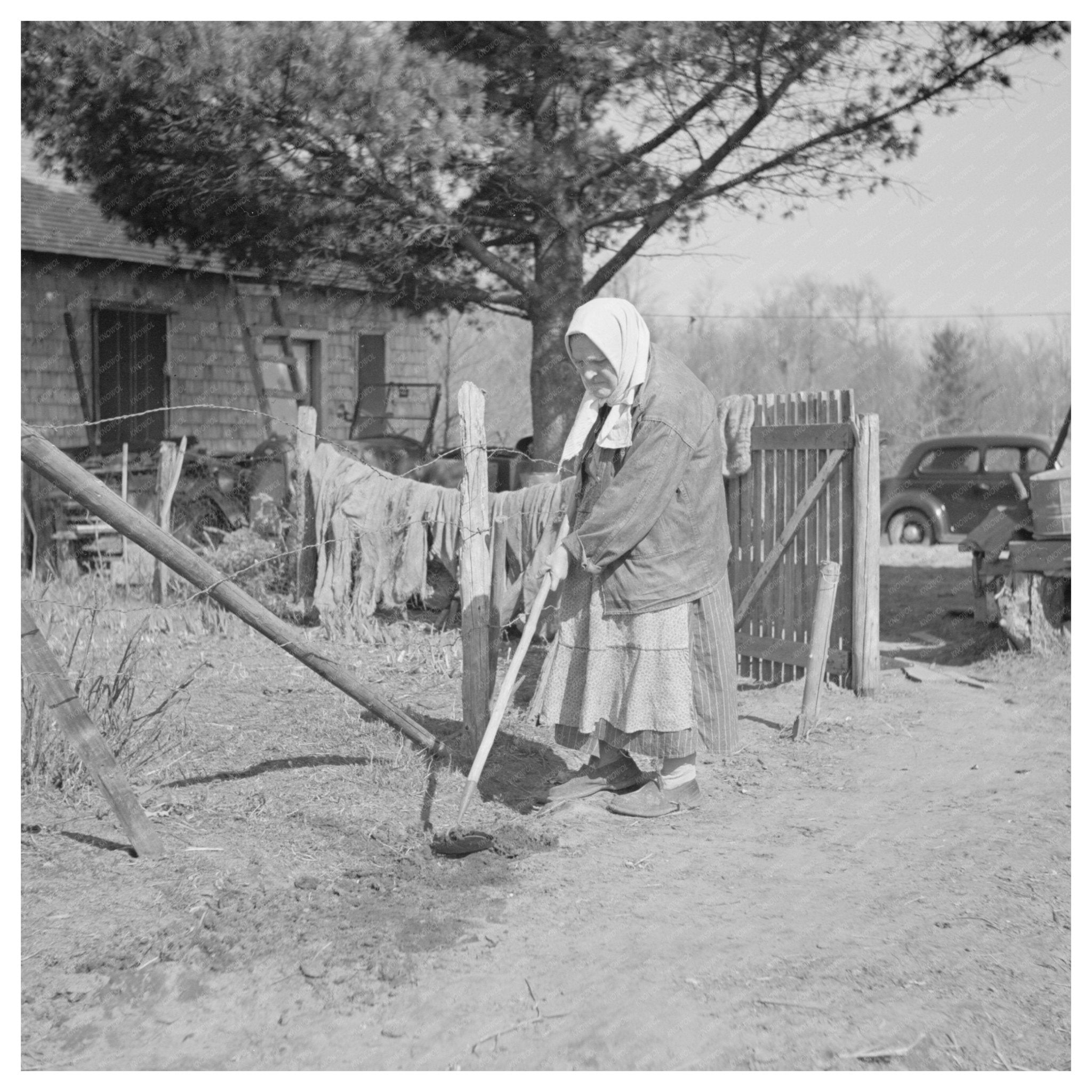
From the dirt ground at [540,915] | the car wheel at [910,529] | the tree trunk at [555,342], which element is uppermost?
the tree trunk at [555,342]

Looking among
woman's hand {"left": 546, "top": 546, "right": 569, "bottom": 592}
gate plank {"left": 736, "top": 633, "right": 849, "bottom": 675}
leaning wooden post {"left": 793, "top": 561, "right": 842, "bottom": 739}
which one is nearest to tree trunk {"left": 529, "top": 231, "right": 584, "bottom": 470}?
gate plank {"left": 736, "top": 633, "right": 849, "bottom": 675}

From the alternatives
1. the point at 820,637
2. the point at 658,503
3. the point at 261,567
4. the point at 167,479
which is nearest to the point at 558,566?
the point at 658,503

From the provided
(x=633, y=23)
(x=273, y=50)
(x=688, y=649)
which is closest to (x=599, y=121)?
(x=633, y=23)

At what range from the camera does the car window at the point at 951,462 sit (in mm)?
16750

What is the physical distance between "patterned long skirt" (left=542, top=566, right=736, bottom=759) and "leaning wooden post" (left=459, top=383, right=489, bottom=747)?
2.29 feet

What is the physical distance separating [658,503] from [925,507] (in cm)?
1330

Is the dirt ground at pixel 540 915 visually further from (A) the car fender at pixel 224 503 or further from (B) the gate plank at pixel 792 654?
(A) the car fender at pixel 224 503

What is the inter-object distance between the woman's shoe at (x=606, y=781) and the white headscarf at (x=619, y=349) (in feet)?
4.38

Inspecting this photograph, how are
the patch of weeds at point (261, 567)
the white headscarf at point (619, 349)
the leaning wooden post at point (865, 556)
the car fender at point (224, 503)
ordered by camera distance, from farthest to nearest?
1. the car fender at point (224, 503)
2. the patch of weeds at point (261, 567)
3. the leaning wooden post at point (865, 556)
4. the white headscarf at point (619, 349)

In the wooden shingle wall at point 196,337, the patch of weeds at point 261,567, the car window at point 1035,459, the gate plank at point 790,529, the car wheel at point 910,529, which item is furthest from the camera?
the car wheel at point 910,529

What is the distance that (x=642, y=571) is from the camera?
447 cm

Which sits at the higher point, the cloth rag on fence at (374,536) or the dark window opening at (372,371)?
the dark window opening at (372,371)

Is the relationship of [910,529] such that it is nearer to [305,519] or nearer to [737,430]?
[737,430]

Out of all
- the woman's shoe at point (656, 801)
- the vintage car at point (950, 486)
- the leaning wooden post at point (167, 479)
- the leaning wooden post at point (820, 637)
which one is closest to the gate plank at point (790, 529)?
the leaning wooden post at point (820, 637)
